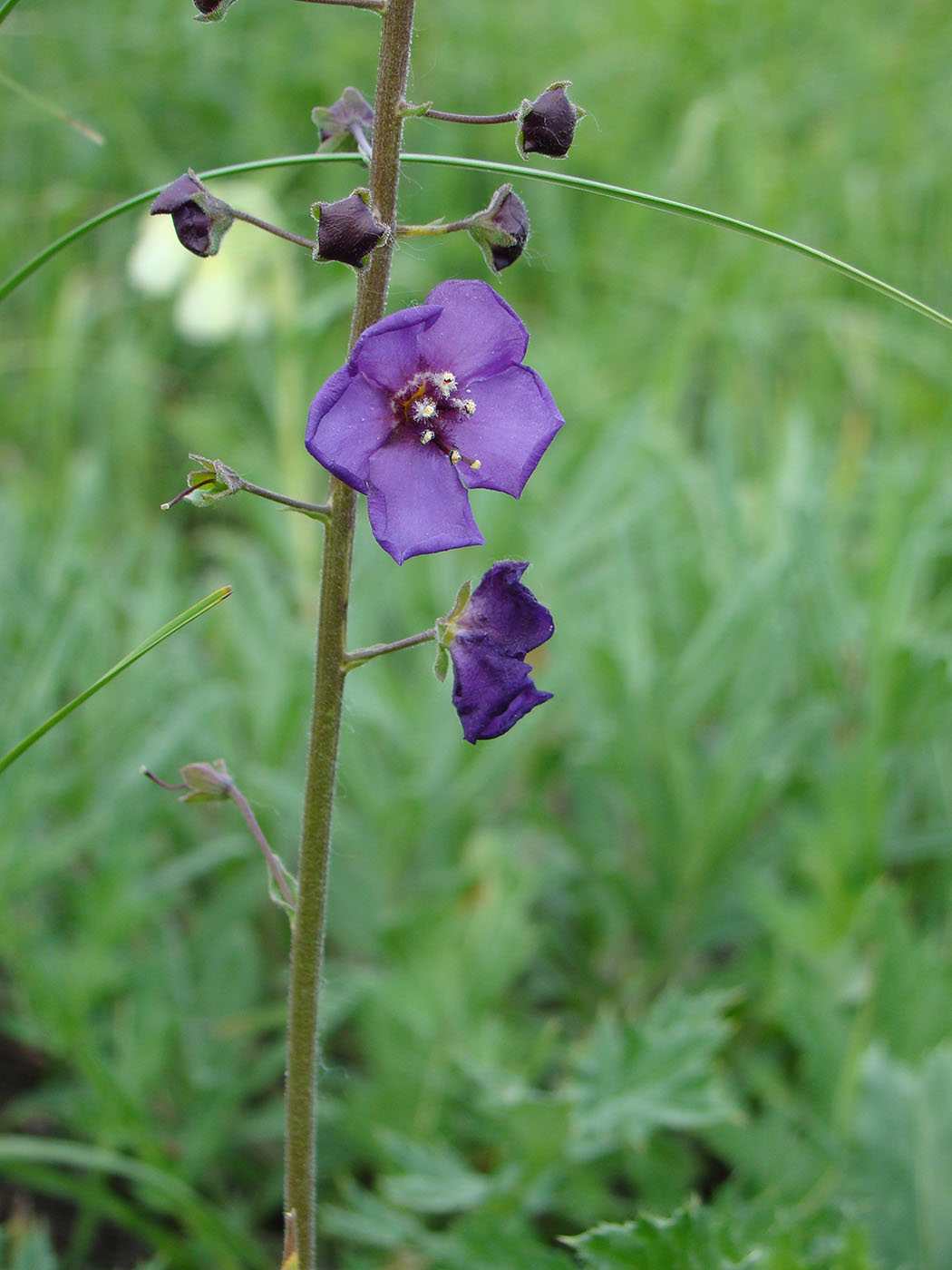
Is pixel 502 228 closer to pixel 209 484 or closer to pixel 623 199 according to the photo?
pixel 623 199

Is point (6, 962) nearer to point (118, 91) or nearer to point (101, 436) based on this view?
point (101, 436)

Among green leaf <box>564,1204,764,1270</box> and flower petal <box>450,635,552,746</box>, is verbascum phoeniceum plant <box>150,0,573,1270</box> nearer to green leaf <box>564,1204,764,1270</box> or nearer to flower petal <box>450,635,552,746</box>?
flower petal <box>450,635,552,746</box>

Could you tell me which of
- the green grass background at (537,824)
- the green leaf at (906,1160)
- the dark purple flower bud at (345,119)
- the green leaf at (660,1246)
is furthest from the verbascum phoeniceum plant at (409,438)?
the green leaf at (906,1160)

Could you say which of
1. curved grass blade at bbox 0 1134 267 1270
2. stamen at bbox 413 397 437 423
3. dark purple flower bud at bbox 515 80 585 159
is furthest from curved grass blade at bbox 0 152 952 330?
curved grass blade at bbox 0 1134 267 1270

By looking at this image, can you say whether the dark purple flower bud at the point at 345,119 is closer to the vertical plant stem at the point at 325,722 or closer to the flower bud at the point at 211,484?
the vertical plant stem at the point at 325,722

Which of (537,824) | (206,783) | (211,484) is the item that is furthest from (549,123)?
(537,824)
